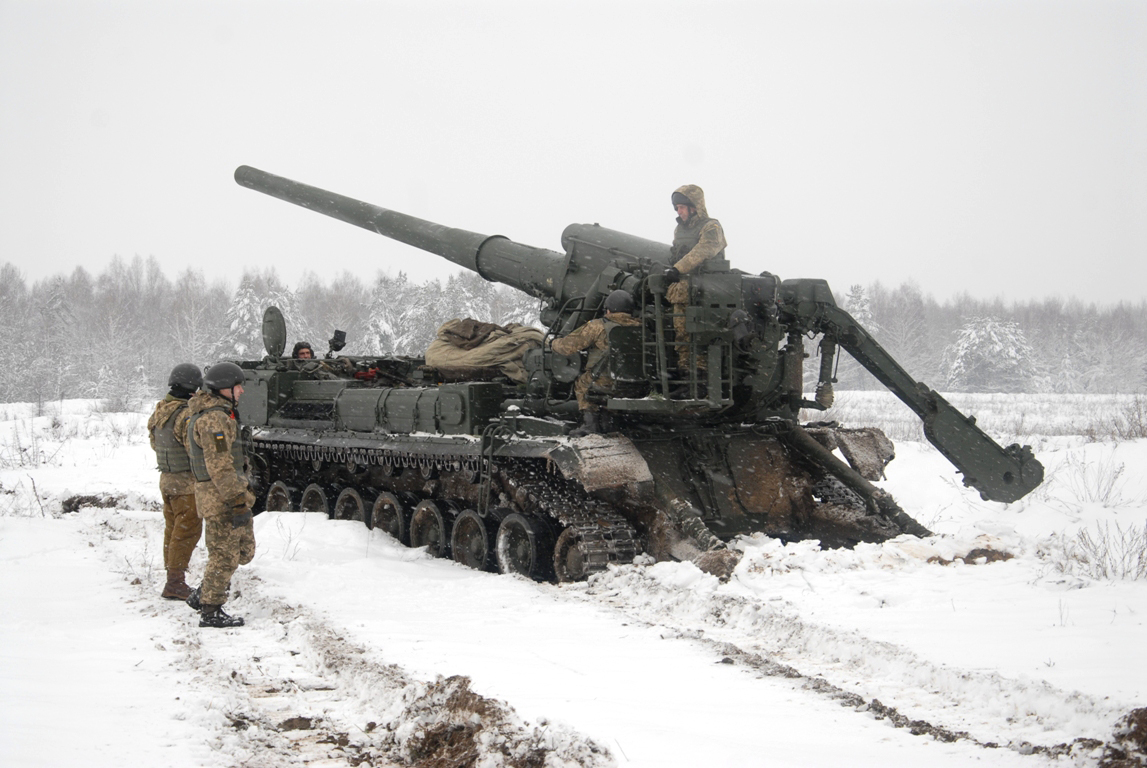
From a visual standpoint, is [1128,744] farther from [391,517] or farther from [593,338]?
[391,517]

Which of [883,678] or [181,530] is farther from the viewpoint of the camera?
[181,530]

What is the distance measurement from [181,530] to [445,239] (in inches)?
187

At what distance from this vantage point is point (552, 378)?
28.4ft

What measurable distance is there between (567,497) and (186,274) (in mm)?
63270

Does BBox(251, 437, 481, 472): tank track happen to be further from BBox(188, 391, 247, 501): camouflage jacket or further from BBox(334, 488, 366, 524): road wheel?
BBox(188, 391, 247, 501): camouflage jacket

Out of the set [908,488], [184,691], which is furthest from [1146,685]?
[908,488]

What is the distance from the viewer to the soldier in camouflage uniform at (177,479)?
6961mm

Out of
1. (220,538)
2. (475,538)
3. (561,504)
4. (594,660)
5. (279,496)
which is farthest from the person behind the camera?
(279,496)

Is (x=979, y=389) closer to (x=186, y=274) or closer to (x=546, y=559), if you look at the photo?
(x=546, y=559)

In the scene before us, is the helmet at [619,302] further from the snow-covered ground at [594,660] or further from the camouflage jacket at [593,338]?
the snow-covered ground at [594,660]

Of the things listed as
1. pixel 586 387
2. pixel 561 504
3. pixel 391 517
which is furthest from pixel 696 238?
pixel 391 517

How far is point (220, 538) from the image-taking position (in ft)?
21.2

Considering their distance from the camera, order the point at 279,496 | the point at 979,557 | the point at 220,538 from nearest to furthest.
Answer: the point at 220,538, the point at 979,557, the point at 279,496

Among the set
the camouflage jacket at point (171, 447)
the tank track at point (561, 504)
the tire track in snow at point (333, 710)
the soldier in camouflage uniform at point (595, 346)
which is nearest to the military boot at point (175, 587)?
the camouflage jacket at point (171, 447)
